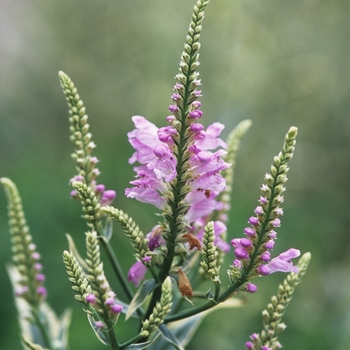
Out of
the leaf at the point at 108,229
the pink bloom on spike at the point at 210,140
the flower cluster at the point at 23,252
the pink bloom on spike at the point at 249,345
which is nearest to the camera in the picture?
the pink bloom on spike at the point at 210,140

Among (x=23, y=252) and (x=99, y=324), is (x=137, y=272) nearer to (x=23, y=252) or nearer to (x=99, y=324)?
(x=99, y=324)

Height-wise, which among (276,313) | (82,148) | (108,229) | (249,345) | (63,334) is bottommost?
(63,334)

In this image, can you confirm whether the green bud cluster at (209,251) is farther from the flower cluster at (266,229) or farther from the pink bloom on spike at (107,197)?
the pink bloom on spike at (107,197)

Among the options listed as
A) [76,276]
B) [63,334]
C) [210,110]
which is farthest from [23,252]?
[210,110]

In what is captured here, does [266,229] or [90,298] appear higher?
[266,229]

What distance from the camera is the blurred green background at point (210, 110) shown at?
5113mm

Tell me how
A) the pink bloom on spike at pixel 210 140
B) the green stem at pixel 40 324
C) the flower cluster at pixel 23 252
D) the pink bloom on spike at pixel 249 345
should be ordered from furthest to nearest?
the green stem at pixel 40 324
the flower cluster at pixel 23 252
the pink bloom on spike at pixel 249 345
the pink bloom on spike at pixel 210 140

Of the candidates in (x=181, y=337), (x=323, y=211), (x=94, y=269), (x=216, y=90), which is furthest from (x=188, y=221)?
(x=216, y=90)

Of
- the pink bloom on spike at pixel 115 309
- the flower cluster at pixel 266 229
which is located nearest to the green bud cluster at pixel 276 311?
the flower cluster at pixel 266 229

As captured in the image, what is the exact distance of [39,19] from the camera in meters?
10.4

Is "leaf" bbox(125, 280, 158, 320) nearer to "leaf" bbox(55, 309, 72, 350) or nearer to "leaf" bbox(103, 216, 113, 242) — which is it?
"leaf" bbox(103, 216, 113, 242)

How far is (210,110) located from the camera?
8.04m

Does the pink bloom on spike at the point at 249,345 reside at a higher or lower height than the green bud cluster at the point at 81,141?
lower

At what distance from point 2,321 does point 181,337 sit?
296 centimetres
